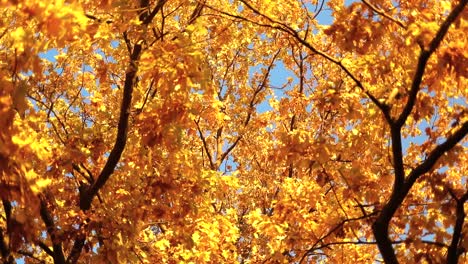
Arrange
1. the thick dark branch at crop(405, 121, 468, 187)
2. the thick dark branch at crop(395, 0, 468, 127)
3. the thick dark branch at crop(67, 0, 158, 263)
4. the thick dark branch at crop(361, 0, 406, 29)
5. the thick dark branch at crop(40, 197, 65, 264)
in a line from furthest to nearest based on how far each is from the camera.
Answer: the thick dark branch at crop(40, 197, 65, 264)
the thick dark branch at crop(67, 0, 158, 263)
the thick dark branch at crop(361, 0, 406, 29)
the thick dark branch at crop(405, 121, 468, 187)
the thick dark branch at crop(395, 0, 468, 127)

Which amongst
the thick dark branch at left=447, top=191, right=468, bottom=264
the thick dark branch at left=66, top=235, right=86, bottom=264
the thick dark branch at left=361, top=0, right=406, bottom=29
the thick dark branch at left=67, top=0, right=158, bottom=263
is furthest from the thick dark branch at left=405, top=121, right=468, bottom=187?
the thick dark branch at left=66, top=235, right=86, bottom=264

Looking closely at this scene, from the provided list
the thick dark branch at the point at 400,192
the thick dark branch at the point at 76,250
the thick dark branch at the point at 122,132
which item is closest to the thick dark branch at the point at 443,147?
the thick dark branch at the point at 400,192

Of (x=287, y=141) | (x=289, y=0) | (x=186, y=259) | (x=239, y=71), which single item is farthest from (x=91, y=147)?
(x=239, y=71)

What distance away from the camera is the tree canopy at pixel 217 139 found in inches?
192

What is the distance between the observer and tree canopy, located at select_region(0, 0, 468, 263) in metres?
4.88

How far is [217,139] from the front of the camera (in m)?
14.6

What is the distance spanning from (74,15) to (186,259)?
5.73 metres

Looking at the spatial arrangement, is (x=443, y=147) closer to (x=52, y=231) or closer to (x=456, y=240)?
(x=456, y=240)

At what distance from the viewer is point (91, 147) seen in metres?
8.06

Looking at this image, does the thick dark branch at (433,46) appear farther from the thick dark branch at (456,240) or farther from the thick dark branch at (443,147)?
the thick dark branch at (456,240)

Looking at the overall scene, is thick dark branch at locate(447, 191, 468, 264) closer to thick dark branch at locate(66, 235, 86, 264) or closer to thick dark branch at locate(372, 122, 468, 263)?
thick dark branch at locate(372, 122, 468, 263)

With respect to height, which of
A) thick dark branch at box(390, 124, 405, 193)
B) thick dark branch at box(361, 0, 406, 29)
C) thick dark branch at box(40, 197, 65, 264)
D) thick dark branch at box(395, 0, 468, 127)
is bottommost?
thick dark branch at box(40, 197, 65, 264)

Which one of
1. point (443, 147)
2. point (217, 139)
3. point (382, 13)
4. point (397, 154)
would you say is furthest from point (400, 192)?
point (217, 139)

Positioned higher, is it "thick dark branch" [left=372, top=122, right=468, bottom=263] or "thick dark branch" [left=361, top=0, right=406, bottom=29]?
"thick dark branch" [left=361, top=0, right=406, bottom=29]
